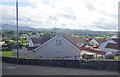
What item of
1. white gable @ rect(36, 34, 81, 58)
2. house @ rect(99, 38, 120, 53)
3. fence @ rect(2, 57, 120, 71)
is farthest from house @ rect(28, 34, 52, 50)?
fence @ rect(2, 57, 120, 71)

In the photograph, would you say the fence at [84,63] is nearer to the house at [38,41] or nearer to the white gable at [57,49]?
the white gable at [57,49]

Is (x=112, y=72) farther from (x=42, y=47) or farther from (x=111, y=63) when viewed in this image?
(x=42, y=47)

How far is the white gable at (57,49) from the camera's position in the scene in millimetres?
26609

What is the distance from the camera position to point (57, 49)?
26.8 metres

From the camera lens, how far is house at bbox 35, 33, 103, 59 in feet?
87.2

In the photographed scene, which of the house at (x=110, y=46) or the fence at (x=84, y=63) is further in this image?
the house at (x=110, y=46)

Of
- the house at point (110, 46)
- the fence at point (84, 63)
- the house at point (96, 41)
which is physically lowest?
the fence at point (84, 63)

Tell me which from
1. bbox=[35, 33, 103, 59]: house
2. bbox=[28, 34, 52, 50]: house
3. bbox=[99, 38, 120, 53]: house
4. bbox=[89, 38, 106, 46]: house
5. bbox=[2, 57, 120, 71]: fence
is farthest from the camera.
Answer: bbox=[89, 38, 106, 46]: house

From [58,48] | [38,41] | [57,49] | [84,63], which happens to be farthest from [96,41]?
[84,63]

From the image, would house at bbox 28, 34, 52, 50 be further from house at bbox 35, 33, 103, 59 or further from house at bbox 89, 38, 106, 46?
house at bbox 89, 38, 106, 46

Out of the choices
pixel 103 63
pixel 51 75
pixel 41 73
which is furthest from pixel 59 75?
pixel 103 63

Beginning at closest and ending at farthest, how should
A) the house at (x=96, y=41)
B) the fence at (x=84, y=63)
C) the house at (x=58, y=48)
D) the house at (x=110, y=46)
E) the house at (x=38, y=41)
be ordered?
the fence at (x=84, y=63) < the house at (x=58, y=48) < the house at (x=38, y=41) < the house at (x=110, y=46) < the house at (x=96, y=41)

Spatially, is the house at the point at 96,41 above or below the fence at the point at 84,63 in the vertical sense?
above

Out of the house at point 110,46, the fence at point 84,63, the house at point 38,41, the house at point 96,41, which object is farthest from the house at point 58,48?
the house at point 96,41
